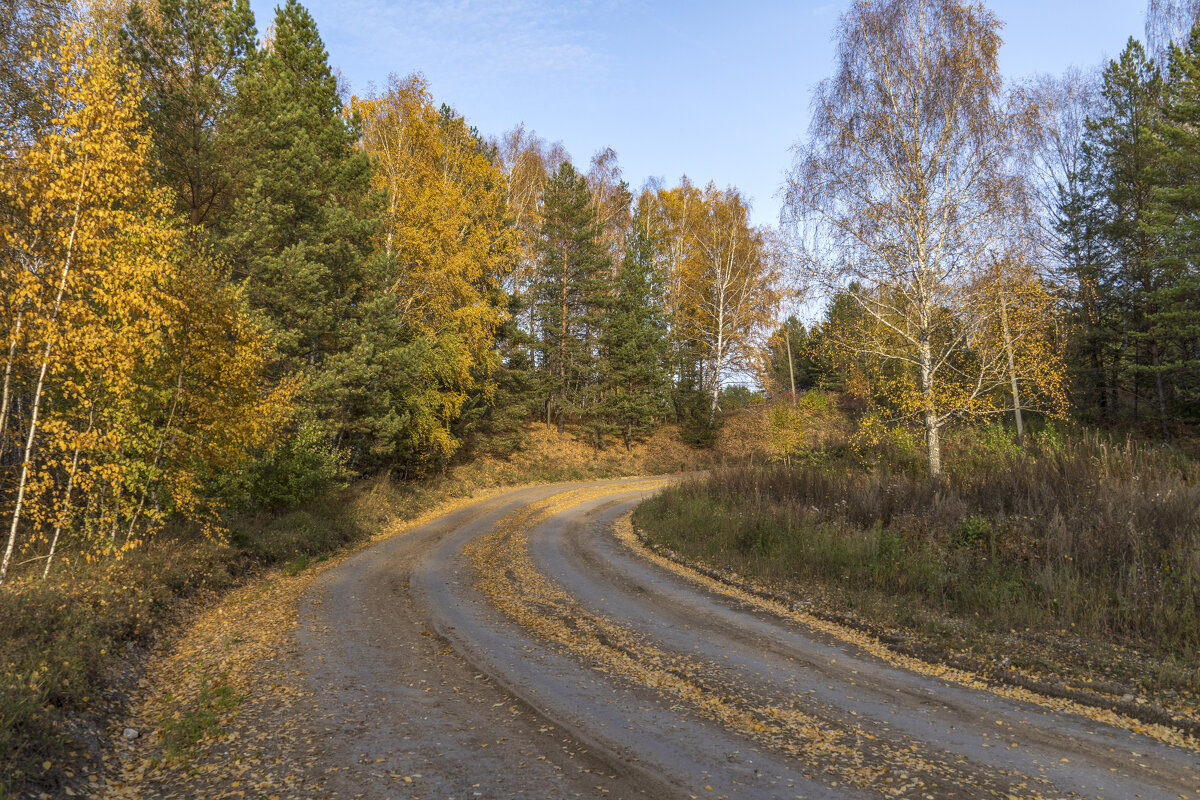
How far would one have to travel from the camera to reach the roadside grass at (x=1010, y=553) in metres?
7.07

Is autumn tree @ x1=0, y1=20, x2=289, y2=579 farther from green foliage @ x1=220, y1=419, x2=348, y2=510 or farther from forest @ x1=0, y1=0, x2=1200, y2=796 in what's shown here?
green foliage @ x1=220, y1=419, x2=348, y2=510

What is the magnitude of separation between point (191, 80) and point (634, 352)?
22.0 meters

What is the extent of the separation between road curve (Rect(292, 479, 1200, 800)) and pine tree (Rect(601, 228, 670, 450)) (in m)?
23.1

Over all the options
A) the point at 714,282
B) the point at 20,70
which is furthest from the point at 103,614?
the point at 714,282

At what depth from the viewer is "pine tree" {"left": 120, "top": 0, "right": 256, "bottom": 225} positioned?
14039mm

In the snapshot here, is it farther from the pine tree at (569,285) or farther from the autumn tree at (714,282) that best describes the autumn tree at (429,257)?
the autumn tree at (714,282)

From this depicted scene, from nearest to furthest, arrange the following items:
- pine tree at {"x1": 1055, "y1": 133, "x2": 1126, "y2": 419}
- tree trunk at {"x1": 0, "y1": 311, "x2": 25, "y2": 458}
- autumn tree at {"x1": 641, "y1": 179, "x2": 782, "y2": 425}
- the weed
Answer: the weed
tree trunk at {"x1": 0, "y1": 311, "x2": 25, "y2": 458}
pine tree at {"x1": 1055, "y1": 133, "x2": 1126, "y2": 419}
autumn tree at {"x1": 641, "y1": 179, "x2": 782, "y2": 425}

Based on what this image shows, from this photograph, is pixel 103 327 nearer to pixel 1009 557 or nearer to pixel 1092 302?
pixel 1009 557

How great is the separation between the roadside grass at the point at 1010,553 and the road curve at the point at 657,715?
154 cm

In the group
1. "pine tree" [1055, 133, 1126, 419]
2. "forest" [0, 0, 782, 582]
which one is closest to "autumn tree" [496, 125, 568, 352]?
"forest" [0, 0, 782, 582]

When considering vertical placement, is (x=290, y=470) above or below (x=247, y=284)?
below

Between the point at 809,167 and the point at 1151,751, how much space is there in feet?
47.0

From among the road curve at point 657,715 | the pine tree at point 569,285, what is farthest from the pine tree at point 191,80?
the pine tree at point 569,285

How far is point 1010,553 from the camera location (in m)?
9.48
